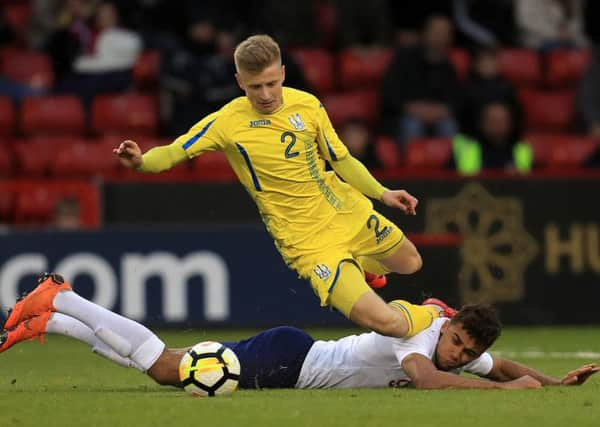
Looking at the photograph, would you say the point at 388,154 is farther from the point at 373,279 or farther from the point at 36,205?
the point at 373,279

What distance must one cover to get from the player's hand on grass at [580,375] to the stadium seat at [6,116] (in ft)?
29.0

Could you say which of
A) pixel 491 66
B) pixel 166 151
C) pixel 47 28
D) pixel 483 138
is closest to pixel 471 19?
pixel 491 66

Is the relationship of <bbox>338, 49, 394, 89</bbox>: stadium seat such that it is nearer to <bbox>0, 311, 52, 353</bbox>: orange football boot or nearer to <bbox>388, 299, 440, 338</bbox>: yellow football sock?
<bbox>388, 299, 440, 338</bbox>: yellow football sock

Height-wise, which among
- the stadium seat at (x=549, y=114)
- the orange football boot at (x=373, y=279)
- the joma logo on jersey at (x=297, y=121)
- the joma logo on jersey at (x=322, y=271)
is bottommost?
the orange football boot at (x=373, y=279)

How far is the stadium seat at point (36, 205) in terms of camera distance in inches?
566

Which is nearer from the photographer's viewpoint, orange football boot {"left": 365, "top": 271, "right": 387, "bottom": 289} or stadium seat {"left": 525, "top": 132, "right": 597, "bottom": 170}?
orange football boot {"left": 365, "top": 271, "right": 387, "bottom": 289}

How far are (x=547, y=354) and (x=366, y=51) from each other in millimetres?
5861

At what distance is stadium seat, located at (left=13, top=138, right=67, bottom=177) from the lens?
48.7 feet

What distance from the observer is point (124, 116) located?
1537 centimetres

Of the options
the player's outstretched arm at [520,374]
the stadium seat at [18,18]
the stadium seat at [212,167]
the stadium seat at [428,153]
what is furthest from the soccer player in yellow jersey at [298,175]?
the stadium seat at [18,18]

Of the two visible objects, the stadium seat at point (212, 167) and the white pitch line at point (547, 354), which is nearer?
the white pitch line at point (547, 354)

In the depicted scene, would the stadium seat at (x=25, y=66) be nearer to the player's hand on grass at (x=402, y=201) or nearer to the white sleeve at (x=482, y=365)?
the player's hand on grass at (x=402, y=201)

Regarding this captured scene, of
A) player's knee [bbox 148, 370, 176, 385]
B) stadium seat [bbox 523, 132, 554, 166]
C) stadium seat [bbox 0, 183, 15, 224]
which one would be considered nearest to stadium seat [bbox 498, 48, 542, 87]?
stadium seat [bbox 523, 132, 554, 166]

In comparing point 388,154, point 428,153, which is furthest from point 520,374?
point 388,154
